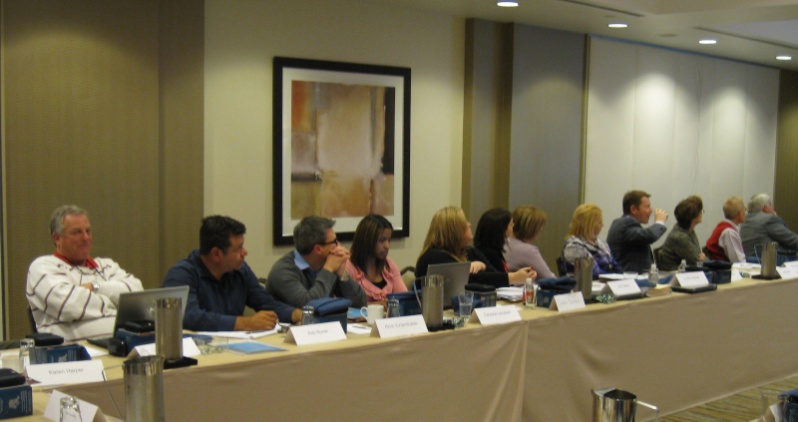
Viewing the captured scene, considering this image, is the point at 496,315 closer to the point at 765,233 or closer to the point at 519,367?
the point at 519,367

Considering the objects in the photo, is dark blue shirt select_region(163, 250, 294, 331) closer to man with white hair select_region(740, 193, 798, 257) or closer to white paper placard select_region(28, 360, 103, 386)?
white paper placard select_region(28, 360, 103, 386)

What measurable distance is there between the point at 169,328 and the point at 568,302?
2033 millimetres

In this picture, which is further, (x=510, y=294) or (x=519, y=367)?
(x=510, y=294)

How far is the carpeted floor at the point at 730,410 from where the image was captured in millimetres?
4488

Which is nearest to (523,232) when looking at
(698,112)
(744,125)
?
(698,112)

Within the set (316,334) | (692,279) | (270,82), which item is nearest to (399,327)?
(316,334)

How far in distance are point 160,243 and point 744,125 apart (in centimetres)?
782

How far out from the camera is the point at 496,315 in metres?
3.77

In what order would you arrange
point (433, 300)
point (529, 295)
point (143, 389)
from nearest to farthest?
point (143, 389) < point (433, 300) < point (529, 295)

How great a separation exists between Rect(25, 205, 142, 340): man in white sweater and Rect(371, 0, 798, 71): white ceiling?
337cm

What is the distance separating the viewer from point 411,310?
3832mm

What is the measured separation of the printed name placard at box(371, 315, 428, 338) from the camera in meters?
3.39

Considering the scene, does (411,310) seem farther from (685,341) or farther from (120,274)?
(685,341)

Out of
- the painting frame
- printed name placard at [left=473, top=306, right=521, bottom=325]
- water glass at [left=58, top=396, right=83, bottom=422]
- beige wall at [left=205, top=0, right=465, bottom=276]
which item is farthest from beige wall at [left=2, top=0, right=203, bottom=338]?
water glass at [left=58, top=396, right=83, bottom=422]
